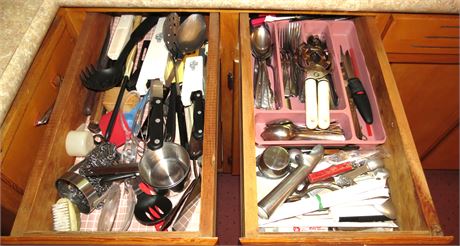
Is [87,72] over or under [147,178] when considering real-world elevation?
over

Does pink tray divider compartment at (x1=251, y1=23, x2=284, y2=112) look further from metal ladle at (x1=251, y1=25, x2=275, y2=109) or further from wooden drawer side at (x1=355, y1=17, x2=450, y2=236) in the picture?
wooden drawer side at (x1=355, y1=17, x2=450, y2=236)

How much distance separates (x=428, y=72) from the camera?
38.1 inches

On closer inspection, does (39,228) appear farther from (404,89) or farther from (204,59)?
(404,89)

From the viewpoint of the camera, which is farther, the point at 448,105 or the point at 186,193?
the point at 448,105

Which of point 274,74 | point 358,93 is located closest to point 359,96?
point 358,93

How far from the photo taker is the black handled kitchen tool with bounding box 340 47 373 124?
2.44 ft

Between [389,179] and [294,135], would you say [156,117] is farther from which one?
[389,179]

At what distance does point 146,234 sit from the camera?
0.52 m

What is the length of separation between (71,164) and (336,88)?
2.12ft

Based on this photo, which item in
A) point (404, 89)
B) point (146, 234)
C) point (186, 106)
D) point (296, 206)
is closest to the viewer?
point (146, 234)

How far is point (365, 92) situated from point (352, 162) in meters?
0.18

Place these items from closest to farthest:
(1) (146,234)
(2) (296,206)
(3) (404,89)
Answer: (1) (146,234) → (2) (296,206) → (3) (404,89)

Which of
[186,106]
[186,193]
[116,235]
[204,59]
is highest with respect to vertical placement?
[204,59]

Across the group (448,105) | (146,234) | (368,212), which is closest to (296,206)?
(368,212)
